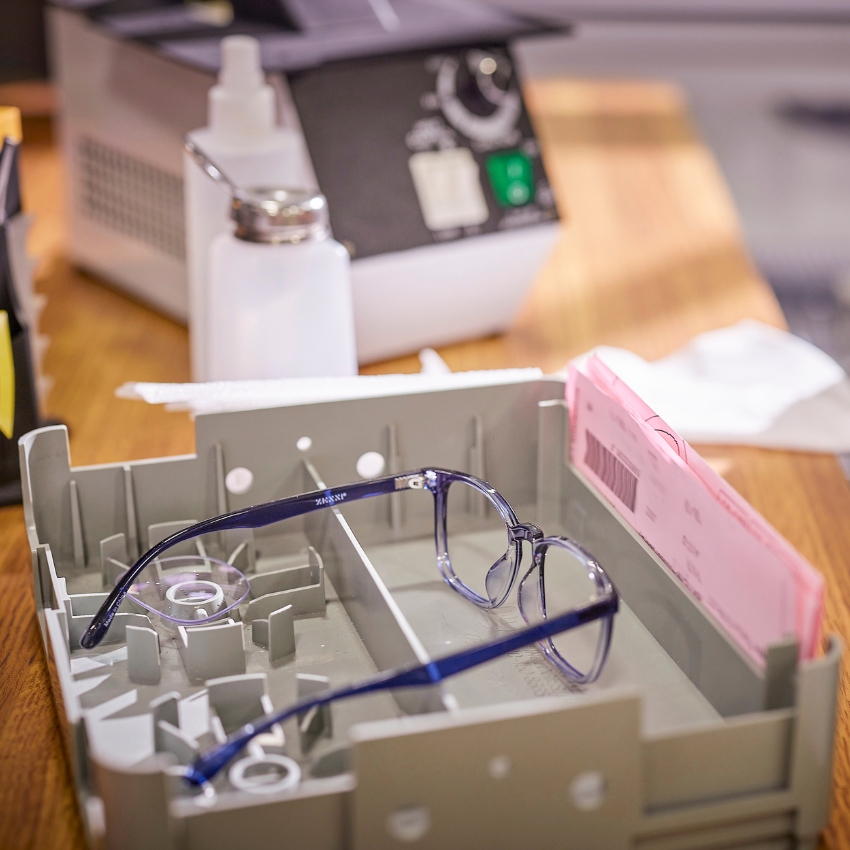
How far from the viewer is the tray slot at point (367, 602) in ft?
1.48

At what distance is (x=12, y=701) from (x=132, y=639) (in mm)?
88

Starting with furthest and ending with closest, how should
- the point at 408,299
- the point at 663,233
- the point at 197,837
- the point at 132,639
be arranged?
the point at 663,233 → the point at 408,299 → the point at 132,639 → the point at 197,837

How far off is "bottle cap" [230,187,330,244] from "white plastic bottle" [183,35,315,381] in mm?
72

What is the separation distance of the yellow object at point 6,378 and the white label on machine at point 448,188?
1.08 feet

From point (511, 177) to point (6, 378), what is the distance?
17.2 inches

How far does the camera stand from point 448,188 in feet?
2.90

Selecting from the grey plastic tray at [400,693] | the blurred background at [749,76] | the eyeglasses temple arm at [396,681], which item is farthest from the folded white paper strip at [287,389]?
the blurred background at [749,76]

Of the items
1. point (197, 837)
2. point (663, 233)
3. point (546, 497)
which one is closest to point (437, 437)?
point (546, 497)

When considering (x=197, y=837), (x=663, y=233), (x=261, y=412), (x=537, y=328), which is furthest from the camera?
(x=663, y=233)

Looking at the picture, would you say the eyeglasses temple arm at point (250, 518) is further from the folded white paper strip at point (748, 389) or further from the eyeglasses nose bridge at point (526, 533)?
the folded white paper strip at point (748, 389)

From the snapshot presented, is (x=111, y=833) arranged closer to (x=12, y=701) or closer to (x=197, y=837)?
(x=197, y=837)

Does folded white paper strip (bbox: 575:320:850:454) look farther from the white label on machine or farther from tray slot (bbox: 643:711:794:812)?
tray slot (bbox: 643:711:794:812)

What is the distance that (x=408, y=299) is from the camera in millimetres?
870

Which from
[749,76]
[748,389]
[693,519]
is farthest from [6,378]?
[749,76]
